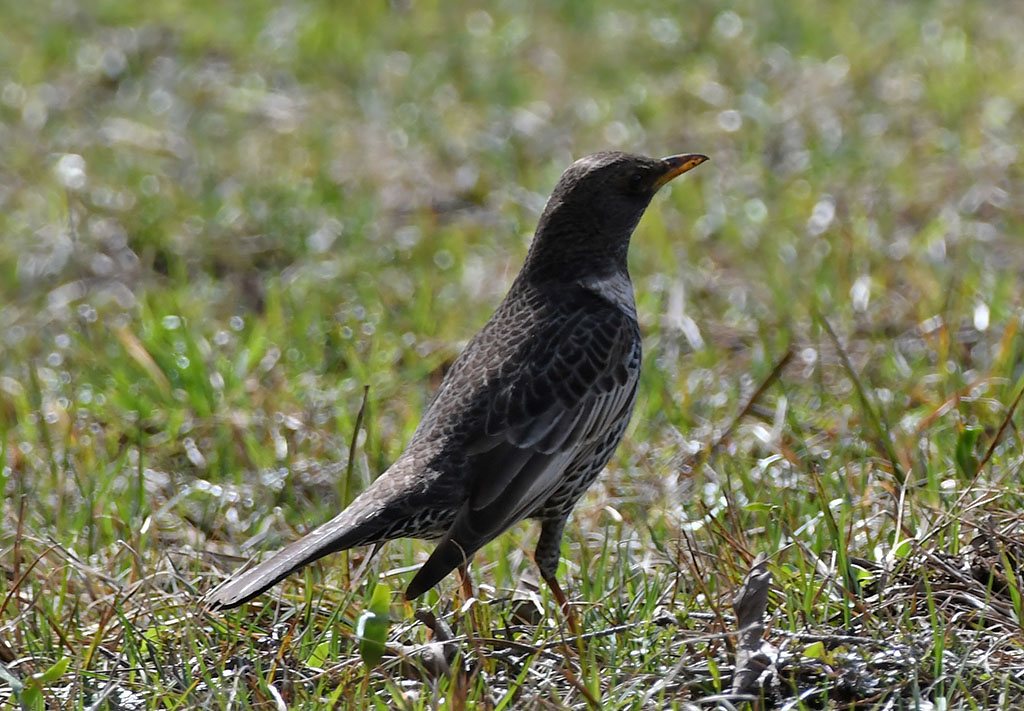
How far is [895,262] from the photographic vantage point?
7.20 metres

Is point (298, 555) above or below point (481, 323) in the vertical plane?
below

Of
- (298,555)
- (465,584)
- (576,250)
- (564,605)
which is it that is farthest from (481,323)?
(298,555)

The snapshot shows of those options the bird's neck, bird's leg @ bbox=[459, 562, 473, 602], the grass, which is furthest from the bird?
the grass

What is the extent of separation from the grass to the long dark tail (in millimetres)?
172

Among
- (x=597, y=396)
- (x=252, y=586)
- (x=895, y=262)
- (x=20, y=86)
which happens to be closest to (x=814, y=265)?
(x=895, y=262)

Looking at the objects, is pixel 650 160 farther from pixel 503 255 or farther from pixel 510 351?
pixel 503 255

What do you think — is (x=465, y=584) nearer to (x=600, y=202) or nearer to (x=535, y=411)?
(x=535, y=411)

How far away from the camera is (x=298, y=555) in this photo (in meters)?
3.98

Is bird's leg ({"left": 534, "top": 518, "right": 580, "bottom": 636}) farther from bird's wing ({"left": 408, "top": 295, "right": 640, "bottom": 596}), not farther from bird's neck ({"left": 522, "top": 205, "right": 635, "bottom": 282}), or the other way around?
bird's neck ({"left": 522, "top": 205, "right": 635, "bottom": 282})

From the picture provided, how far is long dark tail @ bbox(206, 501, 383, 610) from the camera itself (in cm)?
386

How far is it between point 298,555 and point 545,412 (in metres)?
0.93

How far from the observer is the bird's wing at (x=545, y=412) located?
14.1ft

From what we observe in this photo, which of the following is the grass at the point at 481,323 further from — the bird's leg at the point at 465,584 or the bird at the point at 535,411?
the bird at the point at 535,411

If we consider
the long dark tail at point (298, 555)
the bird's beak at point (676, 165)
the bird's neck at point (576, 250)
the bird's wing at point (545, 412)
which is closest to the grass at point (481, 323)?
the long dark tail at point (298, 555)
